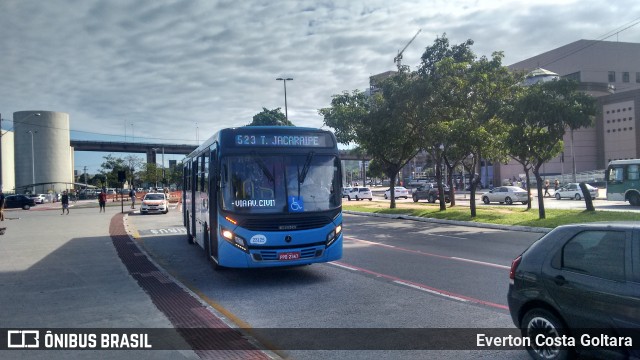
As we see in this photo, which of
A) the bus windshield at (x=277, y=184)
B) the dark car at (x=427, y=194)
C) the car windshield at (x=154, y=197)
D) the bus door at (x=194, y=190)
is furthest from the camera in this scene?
the dark car at (x=427, y=194)

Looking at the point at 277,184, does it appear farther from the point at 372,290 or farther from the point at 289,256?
the point at 372,290

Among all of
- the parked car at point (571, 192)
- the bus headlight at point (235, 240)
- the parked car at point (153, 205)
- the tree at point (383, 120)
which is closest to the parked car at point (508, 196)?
A: the parked car at point (571, 192)

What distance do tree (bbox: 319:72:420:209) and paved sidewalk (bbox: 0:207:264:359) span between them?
15.9 m

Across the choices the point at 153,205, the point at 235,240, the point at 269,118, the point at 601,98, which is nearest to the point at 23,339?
the point at 235,240

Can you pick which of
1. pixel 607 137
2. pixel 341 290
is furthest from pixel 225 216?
pixel 607 137

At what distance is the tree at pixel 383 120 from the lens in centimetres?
2617

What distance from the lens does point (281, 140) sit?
379 inches

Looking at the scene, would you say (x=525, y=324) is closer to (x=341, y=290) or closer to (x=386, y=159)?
(x=341, y=290)

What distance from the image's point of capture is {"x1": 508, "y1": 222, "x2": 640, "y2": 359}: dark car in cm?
414

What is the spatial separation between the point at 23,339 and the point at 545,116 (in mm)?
19154

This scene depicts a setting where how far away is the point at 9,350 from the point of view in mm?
5711

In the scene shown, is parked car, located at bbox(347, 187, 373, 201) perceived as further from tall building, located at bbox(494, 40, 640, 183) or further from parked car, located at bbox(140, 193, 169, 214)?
tall building, located at bbox(494, 40, 640, 183)


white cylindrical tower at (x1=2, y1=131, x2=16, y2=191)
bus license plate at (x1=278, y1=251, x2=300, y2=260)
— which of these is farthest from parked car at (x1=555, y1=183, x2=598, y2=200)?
white cylindrical tower at (x1=2, y1=131, x2=16, y2=191)

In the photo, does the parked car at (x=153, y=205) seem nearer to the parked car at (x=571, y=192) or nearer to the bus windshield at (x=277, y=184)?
the bus windshield at (x=277, y=184)
